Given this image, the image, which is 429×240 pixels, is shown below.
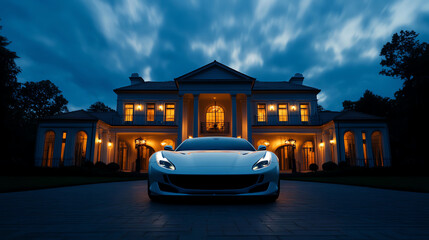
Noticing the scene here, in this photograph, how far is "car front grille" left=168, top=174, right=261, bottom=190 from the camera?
3.77 m

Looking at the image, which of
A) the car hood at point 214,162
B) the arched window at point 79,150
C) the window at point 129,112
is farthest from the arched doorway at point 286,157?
the car hood at point 214,162

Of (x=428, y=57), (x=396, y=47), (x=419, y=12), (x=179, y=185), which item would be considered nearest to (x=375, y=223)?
(x=179, y=185)

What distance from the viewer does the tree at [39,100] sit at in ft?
133

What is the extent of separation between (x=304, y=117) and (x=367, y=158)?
23.3ft

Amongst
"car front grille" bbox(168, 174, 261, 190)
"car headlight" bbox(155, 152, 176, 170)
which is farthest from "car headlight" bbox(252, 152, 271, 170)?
"car headlight" bbox(155, 152, 176, 170)

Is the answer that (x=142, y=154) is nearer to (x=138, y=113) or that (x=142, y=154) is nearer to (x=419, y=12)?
(x=138, y=113)

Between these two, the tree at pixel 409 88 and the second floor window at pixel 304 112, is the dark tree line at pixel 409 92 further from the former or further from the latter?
the second floor window at pixel 304 112

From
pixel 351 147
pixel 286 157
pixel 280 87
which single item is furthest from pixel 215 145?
pixel 280 87

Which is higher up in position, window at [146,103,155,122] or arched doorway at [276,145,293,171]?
window at [146,103,155,122]

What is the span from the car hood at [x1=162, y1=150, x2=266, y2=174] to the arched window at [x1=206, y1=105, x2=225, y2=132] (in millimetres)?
20550

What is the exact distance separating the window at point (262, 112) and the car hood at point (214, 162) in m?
22.0

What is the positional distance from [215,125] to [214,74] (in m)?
4.94

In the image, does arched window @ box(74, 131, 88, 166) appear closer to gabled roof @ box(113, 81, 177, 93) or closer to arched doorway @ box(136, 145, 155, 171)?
arched doorway @ box(136, 145, 155, 171)

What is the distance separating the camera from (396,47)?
26234 mm
